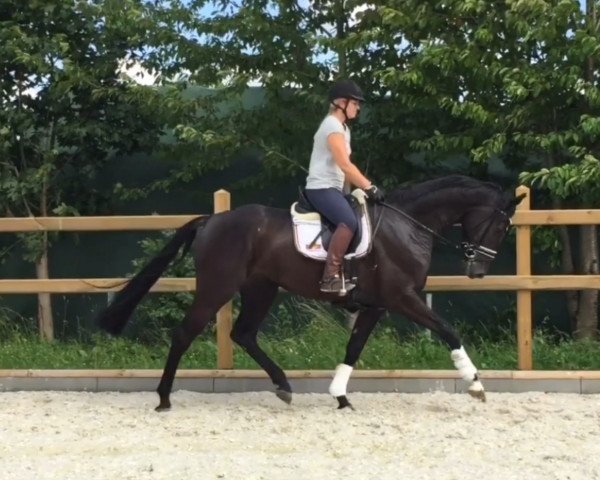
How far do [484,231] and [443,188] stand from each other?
1.50 ft

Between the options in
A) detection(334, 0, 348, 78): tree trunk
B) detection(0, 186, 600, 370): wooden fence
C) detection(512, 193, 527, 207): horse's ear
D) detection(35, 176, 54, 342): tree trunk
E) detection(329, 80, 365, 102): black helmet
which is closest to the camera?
detection(329, 80, 365, 102): black helmet

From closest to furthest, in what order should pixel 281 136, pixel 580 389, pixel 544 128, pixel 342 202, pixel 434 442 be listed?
1. pixel 434 442
2. pixel 342 202
3. pixel 580 389
4. pixel 544 128
5. pixel 281 136

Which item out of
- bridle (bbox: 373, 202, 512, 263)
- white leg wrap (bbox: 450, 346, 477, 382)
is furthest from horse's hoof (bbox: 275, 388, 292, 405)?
bridle (bbox: 373, 202, 512, 263)

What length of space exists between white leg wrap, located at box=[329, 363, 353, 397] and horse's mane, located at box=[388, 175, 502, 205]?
136 centimetres

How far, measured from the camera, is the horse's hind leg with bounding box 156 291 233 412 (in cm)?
639

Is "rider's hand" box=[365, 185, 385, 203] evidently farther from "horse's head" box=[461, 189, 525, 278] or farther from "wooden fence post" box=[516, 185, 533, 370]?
"wooden fence post" box=[516, 185, 533, 370]

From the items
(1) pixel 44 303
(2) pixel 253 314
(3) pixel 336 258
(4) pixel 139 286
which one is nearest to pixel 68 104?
(1) pixel 44 303

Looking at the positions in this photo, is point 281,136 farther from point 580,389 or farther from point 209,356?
point 580,389

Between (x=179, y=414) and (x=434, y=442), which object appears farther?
(x=179, y=414)

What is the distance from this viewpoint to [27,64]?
9086 millimetres

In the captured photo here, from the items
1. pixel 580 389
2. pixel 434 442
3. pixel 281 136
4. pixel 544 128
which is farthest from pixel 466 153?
pixel 434 442

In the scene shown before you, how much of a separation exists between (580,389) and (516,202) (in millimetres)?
1695

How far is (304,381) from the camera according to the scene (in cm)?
702

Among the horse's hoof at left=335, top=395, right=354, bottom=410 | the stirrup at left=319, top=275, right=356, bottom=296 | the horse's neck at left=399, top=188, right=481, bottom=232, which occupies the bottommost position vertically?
the horse's hoof at left=335, top=395, right=354, bottom=410
